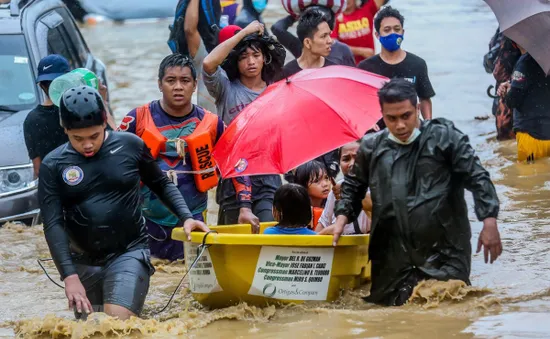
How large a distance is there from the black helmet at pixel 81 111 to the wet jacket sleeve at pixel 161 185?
1.46 feet

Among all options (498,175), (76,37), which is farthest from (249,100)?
(76,37)

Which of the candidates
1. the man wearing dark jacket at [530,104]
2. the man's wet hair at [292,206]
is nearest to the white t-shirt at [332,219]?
the man's wet hair at [292,206]

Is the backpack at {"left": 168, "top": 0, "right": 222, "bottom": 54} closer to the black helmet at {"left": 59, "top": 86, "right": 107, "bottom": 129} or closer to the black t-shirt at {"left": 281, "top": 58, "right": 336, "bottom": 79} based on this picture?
the black t-shirt at {"left": 281, "top": 58, "right": 336, "bottom": 79}

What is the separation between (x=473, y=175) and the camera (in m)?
6.74

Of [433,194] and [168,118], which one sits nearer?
[433,194]

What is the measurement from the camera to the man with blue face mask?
10.2 metres

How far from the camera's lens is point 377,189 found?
7.02 m

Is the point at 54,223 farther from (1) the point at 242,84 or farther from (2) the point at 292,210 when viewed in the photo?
(1) the point at 242,84

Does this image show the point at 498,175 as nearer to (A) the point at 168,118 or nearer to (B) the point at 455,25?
(A) the point at 168,118

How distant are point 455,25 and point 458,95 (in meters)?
7.07

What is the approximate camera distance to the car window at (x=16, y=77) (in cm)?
1142

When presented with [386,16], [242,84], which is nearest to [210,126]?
[242,84]

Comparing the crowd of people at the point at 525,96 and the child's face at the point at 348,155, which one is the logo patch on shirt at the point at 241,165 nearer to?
the child's face at the point at 348,155

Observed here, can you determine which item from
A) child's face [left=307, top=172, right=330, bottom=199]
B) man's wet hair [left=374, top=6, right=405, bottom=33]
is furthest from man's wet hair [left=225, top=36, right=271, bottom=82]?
man's wet hair [left=374, top=6, right=405, bottom=33]
